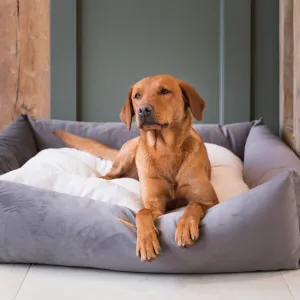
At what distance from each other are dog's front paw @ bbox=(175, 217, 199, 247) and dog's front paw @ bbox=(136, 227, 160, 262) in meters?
0.08

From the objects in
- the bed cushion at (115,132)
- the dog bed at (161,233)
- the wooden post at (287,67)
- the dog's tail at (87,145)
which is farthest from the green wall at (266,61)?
the dog bed at (161,233)

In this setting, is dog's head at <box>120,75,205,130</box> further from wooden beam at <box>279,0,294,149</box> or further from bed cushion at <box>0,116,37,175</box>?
wooden beam at <box>279,0,294,149</box>

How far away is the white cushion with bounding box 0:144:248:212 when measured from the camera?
2.10 meters

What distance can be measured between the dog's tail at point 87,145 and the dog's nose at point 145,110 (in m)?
1.07

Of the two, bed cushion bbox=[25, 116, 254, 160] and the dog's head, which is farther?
bed cushion bbox=[25, 116, 254, 160]

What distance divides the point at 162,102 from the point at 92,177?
2.19 ft

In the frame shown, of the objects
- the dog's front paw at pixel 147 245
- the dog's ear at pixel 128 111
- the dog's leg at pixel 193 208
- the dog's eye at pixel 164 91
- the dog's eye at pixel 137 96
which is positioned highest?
the dog's eye at pixel 164 91

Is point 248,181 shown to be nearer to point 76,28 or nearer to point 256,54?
point 256,54

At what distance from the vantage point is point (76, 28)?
350cm

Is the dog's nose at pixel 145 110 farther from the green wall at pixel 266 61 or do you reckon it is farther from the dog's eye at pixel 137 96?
the green wall at pixel 266 61

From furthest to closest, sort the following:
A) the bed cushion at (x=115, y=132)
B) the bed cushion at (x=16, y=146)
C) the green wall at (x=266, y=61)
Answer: the green wall at (x=266, y=61)
the bed cushion at (x=115, y=132)
the bed cushion at (x=16, y=146)

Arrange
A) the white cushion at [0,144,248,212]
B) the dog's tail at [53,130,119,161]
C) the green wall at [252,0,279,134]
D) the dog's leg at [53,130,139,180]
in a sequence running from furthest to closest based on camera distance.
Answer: the green wall at [252,0,279,134] → the dog's tail at [53,130,119,161] → the dog's leg at [53,130,139,180] → the white cushion at [0,144,248,212]

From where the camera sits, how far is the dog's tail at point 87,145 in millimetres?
2977

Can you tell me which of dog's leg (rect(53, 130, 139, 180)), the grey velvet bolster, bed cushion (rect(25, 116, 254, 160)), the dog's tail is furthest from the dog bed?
bed cushion (rect(25, 116, 254, 160))
